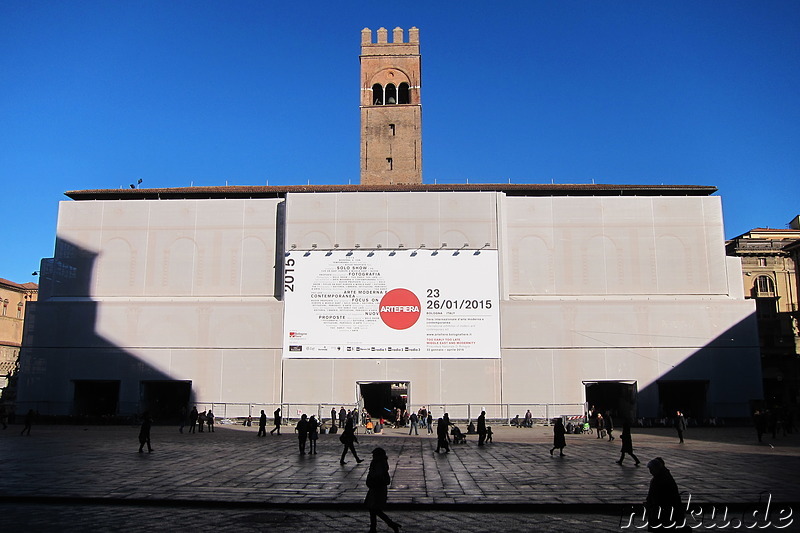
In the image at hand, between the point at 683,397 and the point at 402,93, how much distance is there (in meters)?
36.2

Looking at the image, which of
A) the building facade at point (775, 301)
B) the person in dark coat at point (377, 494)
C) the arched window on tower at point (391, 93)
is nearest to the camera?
the person in dark coat at point (377, 494)

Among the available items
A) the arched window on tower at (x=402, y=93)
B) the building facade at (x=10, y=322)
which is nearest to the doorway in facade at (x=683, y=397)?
the arched window on tower at (x=402, y=93)

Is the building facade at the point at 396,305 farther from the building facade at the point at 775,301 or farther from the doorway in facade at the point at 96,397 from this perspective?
the building facade at the point at 775,301

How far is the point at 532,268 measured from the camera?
3956cm

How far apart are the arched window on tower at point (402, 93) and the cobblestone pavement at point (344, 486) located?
43.6 metres

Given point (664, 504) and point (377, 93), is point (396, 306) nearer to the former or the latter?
point (377, 93)

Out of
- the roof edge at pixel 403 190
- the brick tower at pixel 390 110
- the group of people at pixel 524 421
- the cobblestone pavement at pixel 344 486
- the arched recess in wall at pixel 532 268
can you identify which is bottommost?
the cobblestone pavement at pixel 344 486

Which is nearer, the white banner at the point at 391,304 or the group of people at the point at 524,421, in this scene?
the group of people at the point at 524,421

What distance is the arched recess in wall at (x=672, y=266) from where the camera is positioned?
39.3 m

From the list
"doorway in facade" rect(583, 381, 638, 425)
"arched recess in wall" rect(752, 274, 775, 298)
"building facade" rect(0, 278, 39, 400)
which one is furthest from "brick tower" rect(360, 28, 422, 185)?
"building facade" rect(0, 278, 39, 400)

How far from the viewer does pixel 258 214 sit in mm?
40656

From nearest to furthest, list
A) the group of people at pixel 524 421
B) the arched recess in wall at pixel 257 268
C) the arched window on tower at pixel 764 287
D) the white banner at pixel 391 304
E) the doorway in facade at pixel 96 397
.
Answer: the group of people at pixel 524 421
the white banner at pixel 391 304
the doorway in facade at pixel 96 397
the arched recess in wall at pixel 257 268
the arched window on tower at pixel 764 287

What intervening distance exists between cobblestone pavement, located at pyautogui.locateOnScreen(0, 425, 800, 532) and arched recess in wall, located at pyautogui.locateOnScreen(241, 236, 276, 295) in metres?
17.8

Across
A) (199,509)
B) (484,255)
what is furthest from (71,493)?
(484,255)
